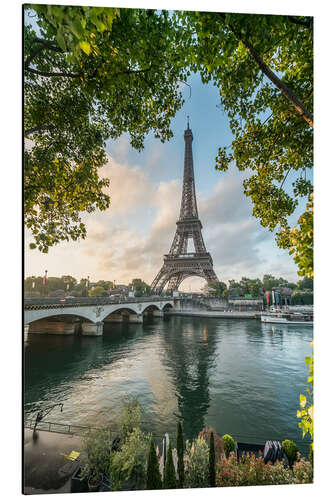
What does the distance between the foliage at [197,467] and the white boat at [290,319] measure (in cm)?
2237

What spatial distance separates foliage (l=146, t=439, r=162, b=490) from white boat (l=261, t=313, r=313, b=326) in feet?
75.0

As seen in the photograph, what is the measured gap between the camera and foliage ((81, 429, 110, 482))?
271 cm

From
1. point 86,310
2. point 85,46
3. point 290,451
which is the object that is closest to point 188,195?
point 86,310

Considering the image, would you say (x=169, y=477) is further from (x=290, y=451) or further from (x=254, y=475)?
(x=290, y=451)

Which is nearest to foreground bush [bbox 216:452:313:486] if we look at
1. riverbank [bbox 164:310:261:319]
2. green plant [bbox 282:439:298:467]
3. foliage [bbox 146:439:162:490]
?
green plant [bbox 282:439:298:467]

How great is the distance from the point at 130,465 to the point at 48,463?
1404 millimetres

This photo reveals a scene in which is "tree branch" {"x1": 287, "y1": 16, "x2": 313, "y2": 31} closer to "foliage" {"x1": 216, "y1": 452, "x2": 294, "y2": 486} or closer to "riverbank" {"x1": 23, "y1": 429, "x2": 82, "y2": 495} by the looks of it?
"foliage" {"x1": 216, "y1": 452, "x2": 294, "y2": 486}

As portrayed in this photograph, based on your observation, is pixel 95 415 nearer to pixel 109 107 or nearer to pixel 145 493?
pixel 145 493

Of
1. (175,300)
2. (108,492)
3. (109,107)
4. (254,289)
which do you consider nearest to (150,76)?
(109,107)

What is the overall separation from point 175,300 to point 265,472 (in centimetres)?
2923

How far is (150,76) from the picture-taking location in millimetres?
2955

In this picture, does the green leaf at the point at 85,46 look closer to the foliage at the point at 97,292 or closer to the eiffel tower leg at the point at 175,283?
the eiffel tower leg at the point at 175,283

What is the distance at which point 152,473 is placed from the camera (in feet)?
8.83

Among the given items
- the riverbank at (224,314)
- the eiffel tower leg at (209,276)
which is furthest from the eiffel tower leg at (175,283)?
the eiffel tower leg at (209,276)
